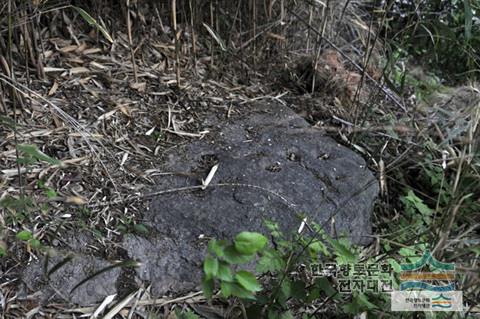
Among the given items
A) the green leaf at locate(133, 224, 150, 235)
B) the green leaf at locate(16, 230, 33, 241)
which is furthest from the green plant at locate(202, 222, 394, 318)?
the green leaf at locate(16, 230, 33, 241)

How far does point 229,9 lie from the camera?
2152 mm

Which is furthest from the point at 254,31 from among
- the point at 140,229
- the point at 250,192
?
the point at 140,229

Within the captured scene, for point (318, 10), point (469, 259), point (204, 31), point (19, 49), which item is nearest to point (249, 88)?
point (204, 31)

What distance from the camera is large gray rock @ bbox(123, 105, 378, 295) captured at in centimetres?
142

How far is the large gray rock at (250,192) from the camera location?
4.66 ft

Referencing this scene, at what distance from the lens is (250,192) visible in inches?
63.3

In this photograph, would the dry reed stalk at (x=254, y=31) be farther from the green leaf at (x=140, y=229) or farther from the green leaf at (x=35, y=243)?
the green leaf at (x=35, y=243)

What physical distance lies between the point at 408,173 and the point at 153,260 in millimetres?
1019

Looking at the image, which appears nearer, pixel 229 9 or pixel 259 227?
pixel 259 227

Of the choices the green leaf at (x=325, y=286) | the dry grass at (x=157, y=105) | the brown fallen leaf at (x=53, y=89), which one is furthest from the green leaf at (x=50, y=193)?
the green leaf at (x=325, y=286)

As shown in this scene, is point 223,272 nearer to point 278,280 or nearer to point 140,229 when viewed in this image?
point 278,280

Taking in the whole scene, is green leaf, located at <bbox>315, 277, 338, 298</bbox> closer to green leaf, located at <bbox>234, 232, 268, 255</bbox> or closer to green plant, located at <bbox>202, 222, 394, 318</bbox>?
green plant, located at <bbox>202, 222, 394, 318</bbox>

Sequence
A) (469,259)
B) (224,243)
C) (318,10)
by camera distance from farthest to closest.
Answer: (318,10) < (469,259) < (224,243)

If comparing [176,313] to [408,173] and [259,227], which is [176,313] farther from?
[408,173]
